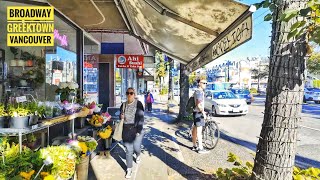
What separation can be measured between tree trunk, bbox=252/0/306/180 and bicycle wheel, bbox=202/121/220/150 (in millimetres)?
4072

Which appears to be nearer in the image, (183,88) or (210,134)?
(210,134)

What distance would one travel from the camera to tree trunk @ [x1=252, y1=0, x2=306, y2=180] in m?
3.13

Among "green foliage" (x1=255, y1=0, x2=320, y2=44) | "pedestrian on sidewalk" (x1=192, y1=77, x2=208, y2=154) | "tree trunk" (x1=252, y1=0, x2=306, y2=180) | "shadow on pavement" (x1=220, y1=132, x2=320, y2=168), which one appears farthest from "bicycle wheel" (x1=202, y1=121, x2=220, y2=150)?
"green foliage" (x1=255, y1=0, x2=320, y2=44)

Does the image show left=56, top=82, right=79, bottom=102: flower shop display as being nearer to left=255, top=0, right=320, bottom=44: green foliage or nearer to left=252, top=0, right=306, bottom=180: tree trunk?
left=252, top=0, right=306, bottom=180: tree trunk

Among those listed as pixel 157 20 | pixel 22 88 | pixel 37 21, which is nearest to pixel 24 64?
pixel 22 88

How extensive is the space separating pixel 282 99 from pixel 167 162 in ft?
11.5

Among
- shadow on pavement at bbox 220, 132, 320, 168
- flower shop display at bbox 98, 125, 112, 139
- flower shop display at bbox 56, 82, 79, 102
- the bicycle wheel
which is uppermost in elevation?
flower shop display at bbox 56, 82, 79, 102

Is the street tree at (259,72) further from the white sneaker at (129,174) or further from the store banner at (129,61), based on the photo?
the white sneaker at (129,174)

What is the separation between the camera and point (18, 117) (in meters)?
3.74

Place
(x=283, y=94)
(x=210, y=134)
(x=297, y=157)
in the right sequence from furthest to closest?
(x=210, y=134), (x=297, y=157), (x=283, y=94)

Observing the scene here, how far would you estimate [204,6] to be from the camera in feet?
11.5

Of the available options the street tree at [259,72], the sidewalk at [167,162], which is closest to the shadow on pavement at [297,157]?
the sidewalk at [167,162]

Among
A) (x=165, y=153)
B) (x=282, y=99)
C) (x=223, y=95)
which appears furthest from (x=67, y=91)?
(x=223, y=95)

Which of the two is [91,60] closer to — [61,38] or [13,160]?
[61,38]
